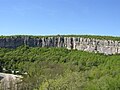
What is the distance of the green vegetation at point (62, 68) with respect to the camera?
45812mm

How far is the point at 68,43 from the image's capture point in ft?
406

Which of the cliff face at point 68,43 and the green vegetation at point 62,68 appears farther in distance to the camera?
the cliff face at point 68,43

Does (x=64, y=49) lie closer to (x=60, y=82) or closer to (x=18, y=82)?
(x=18, y=82)

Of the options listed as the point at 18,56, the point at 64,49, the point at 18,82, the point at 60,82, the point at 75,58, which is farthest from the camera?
the point at 64,49

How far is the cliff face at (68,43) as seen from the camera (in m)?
114

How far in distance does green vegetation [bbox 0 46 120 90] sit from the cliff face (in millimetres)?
3858

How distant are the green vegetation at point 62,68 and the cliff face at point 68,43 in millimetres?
3858

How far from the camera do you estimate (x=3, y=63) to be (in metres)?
105

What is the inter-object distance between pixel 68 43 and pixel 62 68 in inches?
2159

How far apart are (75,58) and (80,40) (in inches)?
958

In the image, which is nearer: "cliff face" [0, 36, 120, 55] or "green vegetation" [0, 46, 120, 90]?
"green vegetation" [0, 46, 120, 90]

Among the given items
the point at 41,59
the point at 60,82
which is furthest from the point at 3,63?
the point at 60,82

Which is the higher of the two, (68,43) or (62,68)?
(68,43)

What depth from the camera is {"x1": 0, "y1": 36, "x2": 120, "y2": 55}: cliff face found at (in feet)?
375
